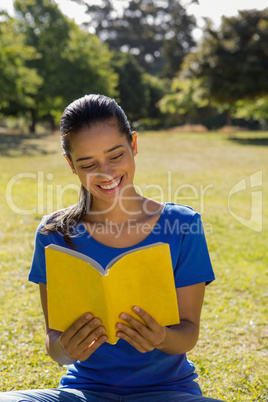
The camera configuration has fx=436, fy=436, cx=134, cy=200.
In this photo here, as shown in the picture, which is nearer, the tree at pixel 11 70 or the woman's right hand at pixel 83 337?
the woman's right hand at pixel 83 337

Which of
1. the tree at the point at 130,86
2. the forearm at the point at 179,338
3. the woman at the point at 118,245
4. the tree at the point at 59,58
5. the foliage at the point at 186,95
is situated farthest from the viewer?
the tree at the point at 130,86

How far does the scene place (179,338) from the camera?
1.62 meters

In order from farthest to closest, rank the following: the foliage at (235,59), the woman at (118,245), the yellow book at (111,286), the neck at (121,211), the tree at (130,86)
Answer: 1. the tree at (130,86)
2. the foliage at (235,59)
3. the neck at (121,211)
4. the woman at (118,245)
5. the yellow book at (111,286)

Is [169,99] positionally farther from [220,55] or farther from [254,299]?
[254,299]

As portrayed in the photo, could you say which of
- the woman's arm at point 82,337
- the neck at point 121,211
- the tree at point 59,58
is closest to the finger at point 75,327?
the woman's arm at point 82,337

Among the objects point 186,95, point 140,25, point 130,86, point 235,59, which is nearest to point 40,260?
point 235,59

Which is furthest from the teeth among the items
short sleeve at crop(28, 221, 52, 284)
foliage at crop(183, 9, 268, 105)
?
foliage at crop(183, 9, 268, 105)

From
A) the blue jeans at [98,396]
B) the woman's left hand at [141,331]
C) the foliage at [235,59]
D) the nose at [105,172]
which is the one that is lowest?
the blue jeans at [98,396]

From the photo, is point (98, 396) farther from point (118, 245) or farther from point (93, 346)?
point (118, 245)

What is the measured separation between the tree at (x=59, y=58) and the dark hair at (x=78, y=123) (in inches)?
1062

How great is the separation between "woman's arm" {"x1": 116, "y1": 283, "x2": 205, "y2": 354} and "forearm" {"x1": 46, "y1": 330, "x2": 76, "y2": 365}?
0.29 meters

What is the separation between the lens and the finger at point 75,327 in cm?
144

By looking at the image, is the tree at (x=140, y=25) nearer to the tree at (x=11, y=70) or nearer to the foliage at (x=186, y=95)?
the foliage at (x=186, y=95)

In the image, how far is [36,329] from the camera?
346 cm
